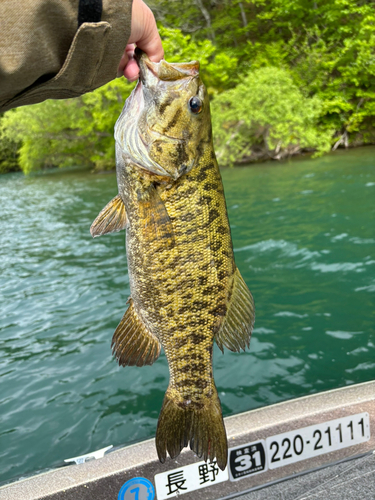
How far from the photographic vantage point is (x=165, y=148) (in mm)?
1832

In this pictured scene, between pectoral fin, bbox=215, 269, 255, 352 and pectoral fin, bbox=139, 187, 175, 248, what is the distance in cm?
38

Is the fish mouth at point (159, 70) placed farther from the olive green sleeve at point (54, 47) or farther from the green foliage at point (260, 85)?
the green foliage at point (260, 85)

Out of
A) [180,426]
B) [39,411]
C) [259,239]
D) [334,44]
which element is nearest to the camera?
[180,426]

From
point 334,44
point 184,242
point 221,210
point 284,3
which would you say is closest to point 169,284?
point 184,242

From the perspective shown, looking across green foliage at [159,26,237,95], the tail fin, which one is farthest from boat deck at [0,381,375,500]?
green foliage at [159,26,237,95]

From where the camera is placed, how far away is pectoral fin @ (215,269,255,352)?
202 centimetres

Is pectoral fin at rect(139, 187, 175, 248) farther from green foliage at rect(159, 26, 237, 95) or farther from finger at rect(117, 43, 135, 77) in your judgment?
green foliage at rect(159, 26, 237, 95)

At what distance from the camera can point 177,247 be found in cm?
186

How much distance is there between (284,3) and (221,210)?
31.2m

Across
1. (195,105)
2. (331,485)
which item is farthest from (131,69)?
(331,485)

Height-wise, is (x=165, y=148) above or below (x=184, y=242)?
above

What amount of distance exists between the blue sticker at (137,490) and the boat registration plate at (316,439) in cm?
77

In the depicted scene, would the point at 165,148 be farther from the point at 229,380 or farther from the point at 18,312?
the point at 18,312

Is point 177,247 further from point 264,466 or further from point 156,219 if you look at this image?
point 264,466
